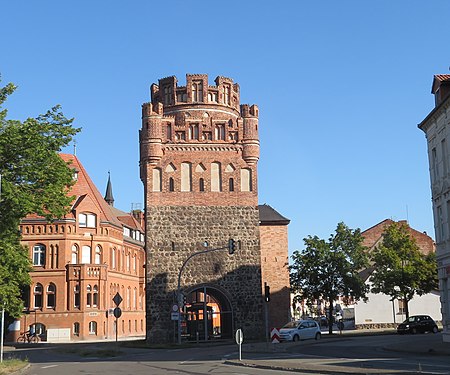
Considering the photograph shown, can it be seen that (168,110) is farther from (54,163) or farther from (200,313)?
(54,163)

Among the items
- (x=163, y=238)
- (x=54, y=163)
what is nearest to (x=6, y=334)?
(x=163, y=238)

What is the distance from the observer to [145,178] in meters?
49.1

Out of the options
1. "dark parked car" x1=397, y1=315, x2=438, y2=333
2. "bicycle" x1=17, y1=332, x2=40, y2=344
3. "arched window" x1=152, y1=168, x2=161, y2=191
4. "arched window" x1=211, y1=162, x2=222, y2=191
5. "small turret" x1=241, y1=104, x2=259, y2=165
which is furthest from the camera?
"bicycle" x1=17, y1=332, x2=40, y2=344

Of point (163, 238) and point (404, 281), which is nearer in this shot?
point (163, 238)

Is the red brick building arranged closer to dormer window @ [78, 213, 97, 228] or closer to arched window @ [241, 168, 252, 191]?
dormer window @ [78, 213, 97, 228]

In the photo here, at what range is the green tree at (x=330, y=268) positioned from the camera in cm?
5256

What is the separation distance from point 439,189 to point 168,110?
25479 mm

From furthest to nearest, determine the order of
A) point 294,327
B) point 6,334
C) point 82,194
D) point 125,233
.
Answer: point 125,233 < point 82,194 < point 6,334 < point 294,327

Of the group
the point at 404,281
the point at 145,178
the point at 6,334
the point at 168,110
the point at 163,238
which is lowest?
the point at 6,334

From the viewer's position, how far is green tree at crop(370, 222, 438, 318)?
52.7 m

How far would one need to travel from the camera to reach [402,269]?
52.8 metres

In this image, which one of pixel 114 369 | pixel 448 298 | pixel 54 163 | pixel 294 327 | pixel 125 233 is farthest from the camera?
pixel 125 233

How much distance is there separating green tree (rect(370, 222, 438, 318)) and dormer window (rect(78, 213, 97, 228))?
30.4 metres

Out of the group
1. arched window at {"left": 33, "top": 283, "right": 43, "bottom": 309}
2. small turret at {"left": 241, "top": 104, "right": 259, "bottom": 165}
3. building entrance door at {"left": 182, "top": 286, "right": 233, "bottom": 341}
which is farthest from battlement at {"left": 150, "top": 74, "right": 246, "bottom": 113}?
arched window at {"left": 33, "top": 283, "right": 43, "bottom": 309}
